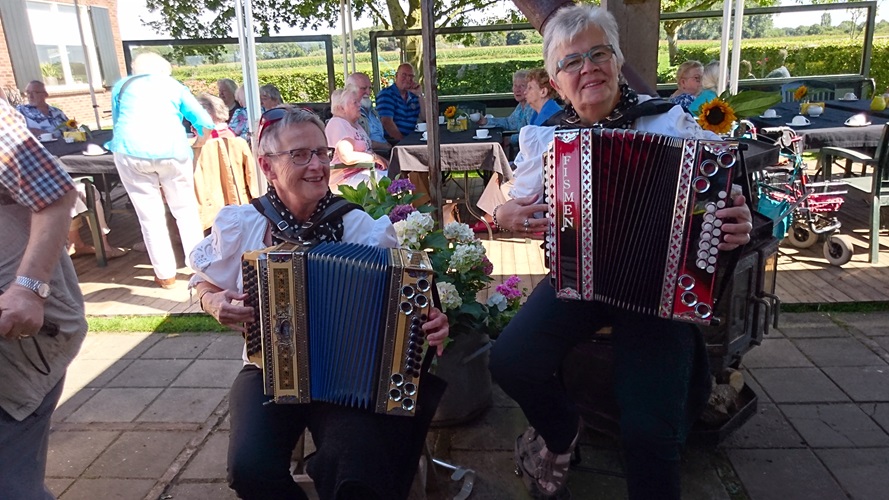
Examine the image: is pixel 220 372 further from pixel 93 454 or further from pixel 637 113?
pixel 637 113

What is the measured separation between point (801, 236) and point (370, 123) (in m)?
4.15

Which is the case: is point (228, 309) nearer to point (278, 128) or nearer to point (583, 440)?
point (278, 128)

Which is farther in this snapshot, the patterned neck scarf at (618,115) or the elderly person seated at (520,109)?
the elderly person seated at (520,109)

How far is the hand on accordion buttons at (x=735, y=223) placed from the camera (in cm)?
171

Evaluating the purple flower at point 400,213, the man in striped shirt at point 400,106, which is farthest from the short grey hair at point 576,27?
the man in striped shirt at point 400,106

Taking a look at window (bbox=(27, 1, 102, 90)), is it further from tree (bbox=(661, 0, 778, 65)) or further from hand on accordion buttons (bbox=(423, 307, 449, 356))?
hand on accordion buttons (bbox=(423, 307, 449, 356))

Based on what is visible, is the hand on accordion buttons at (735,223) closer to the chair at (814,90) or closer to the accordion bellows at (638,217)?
the accordion bellows at (638,217)

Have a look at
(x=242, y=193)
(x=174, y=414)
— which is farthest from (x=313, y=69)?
(x=174, y=414)

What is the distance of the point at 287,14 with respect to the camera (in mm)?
12844

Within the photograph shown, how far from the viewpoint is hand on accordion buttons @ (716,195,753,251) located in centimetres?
171

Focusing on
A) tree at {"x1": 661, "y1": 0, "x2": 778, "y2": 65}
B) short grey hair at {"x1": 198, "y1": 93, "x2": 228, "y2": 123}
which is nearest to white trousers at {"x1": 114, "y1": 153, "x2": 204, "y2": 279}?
short grey hair at {"x1": 198, "y1": 93, "x2": 228, "y2": 123}

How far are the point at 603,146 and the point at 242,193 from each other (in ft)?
14.2

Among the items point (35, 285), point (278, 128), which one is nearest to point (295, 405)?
point (35, 285)

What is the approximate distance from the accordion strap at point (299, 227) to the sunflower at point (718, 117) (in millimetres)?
1736
